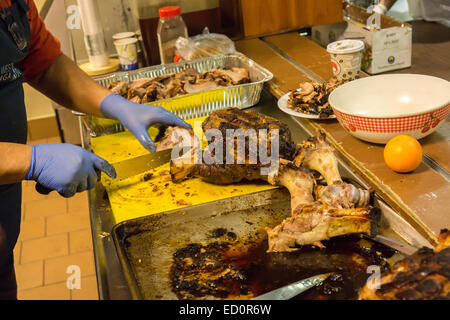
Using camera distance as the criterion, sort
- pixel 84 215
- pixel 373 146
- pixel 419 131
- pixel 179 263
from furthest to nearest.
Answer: pixel 84 215 < pixel 373 146 < pixel 419 131 < pixel 179 263

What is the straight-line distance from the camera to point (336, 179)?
5.39 feet

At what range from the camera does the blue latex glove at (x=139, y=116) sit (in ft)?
6.66

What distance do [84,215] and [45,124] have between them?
1.36m

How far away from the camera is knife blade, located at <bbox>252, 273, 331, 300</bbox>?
4.09 ft

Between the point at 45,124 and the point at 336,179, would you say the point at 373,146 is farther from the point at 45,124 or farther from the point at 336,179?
the point at 45,124

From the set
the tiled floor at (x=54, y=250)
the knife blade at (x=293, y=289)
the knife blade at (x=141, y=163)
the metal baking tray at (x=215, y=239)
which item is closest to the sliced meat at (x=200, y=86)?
the knife blade at (x=141, y=163)

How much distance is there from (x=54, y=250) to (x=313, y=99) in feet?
7.80

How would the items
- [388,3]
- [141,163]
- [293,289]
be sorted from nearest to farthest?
1. [293,289]
2. [141,163]
3. [388,3]

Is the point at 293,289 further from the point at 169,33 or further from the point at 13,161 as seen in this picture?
the point at 169,33

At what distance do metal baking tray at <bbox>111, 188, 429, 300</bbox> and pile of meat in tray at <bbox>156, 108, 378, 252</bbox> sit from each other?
0.18ft

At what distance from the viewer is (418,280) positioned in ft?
3.66

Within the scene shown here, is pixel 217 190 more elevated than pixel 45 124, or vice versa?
pixel 217 190

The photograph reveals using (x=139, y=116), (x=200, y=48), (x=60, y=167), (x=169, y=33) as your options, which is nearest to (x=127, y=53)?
(x=169, y=33)

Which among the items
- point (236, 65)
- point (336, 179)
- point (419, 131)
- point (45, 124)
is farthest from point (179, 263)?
point (45, 124)
